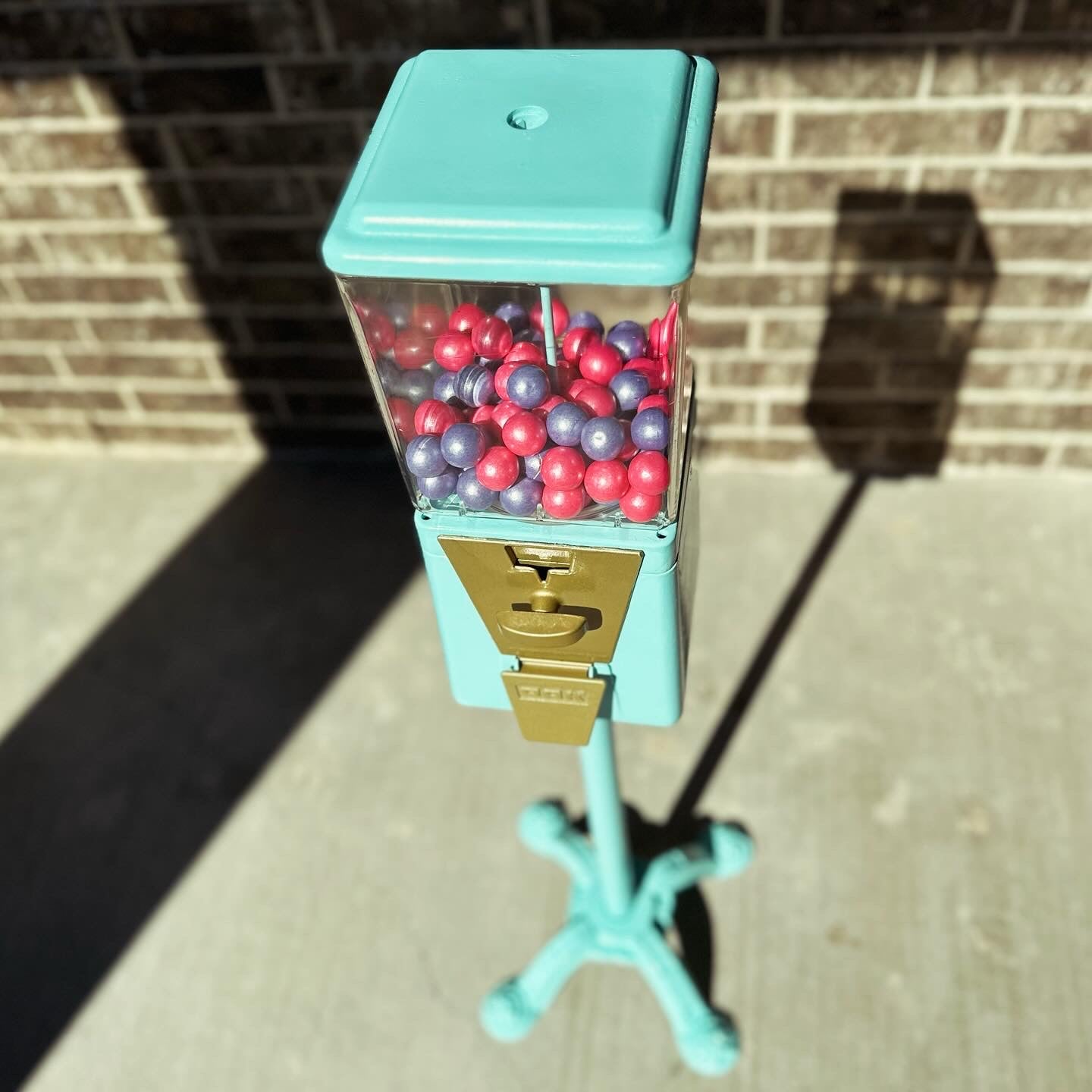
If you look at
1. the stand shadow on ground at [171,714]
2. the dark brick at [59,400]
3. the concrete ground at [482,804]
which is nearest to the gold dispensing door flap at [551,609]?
the concrete ground at [482,804]

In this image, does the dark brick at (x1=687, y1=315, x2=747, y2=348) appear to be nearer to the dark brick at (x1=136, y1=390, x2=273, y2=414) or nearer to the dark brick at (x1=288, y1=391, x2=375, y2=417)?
the dark brick at (x1=288, y1=391, x2=375, y2=417)

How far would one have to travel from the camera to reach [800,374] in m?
2.56

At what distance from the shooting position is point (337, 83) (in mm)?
2174

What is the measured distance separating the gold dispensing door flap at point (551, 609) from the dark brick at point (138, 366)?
5.82ft

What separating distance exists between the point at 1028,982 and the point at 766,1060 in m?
0.50

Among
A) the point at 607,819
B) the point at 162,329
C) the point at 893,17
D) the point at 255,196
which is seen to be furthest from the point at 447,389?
the point at 162,329

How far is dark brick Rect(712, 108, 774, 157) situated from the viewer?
2096mm

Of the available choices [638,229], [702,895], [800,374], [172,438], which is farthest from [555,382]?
[172,438]

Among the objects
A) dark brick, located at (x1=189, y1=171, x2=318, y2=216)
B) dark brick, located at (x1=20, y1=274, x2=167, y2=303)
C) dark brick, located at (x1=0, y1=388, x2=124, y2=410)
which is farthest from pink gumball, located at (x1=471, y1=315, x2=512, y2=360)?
dark brick, located at (x1=0, y1=388, x2=124, y2=410)

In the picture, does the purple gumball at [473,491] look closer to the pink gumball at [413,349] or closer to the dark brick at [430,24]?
the pink gumball at [413,349]

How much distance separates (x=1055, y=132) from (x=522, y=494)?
4.89ft

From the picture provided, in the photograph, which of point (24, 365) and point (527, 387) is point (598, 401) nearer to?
point (527, 387)

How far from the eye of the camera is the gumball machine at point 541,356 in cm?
103

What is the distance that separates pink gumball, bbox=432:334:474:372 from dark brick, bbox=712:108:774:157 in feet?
3.45
